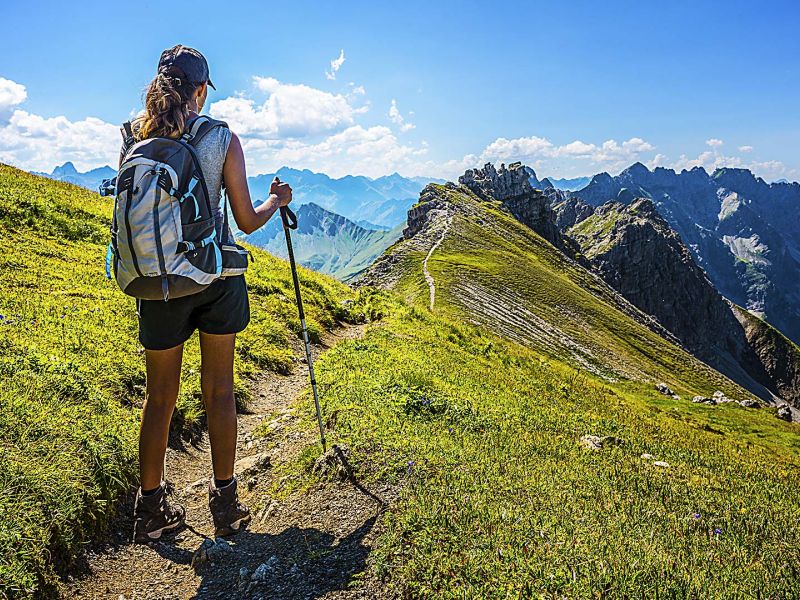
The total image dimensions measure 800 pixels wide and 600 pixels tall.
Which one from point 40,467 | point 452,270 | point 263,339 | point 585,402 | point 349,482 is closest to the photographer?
point 40,467

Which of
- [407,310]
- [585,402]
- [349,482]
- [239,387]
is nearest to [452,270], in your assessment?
[407,310]

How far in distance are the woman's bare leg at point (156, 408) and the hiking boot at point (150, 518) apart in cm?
15

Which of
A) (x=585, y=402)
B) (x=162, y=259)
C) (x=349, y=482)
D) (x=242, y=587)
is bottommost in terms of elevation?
(x=585, y=402)

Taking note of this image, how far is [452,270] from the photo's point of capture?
60.6 meters

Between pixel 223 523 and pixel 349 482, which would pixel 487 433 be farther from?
pixel 223 523

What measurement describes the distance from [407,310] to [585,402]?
9.95 metres

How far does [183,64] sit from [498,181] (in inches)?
6966

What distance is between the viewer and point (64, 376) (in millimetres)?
7656

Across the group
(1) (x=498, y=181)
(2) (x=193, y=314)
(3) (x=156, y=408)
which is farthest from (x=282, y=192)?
(1) (x=498, y=181)

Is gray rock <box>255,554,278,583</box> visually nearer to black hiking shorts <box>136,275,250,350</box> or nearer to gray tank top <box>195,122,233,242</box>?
black hiking shorts <box>136,275,250,350</box>

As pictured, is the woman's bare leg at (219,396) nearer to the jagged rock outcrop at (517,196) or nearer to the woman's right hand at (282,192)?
the woman's right hand at (282,192)

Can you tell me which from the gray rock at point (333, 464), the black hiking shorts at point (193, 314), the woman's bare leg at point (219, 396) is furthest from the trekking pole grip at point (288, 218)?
the gray rock at point (333, 464)

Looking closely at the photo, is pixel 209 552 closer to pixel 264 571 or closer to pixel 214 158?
pixel 264 571

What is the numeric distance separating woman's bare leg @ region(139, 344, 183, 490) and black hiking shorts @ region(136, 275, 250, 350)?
21cm
